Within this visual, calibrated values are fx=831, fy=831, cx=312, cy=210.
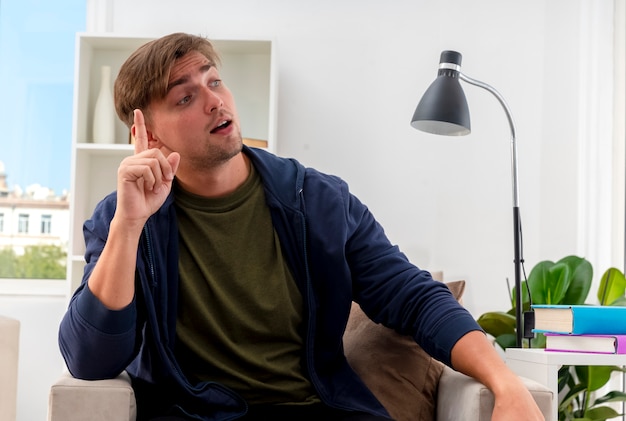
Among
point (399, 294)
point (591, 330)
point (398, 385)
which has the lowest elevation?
point (398, 385)

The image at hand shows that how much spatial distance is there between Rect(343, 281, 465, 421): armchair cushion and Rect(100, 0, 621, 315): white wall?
3.91ft

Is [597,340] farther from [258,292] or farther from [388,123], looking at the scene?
[388,123]

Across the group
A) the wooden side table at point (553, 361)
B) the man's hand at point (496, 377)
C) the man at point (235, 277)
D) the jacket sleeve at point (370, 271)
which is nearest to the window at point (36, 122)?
the man at point (235, 277)

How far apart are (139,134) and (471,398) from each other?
813mm

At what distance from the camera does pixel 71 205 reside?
292 centimetres

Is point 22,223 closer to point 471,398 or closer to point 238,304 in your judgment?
point 238,304

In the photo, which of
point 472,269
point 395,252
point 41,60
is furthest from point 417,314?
point 41,60

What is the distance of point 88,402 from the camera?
146cm

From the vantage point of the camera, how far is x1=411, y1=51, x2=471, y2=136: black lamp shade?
A: 2.25m

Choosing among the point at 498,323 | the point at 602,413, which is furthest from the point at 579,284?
the point at 602,413

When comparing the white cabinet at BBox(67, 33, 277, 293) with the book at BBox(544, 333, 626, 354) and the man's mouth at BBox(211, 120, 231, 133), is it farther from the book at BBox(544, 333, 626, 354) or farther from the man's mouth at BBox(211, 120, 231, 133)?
the book at BBox(544, 333, 626, 354)

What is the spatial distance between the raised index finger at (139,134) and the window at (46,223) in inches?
72.5

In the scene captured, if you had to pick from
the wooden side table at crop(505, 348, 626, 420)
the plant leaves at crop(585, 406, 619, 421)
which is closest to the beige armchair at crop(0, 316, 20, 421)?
the wooden side table at crop(505, 348, 626, 420)

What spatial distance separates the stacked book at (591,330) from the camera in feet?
6.58
